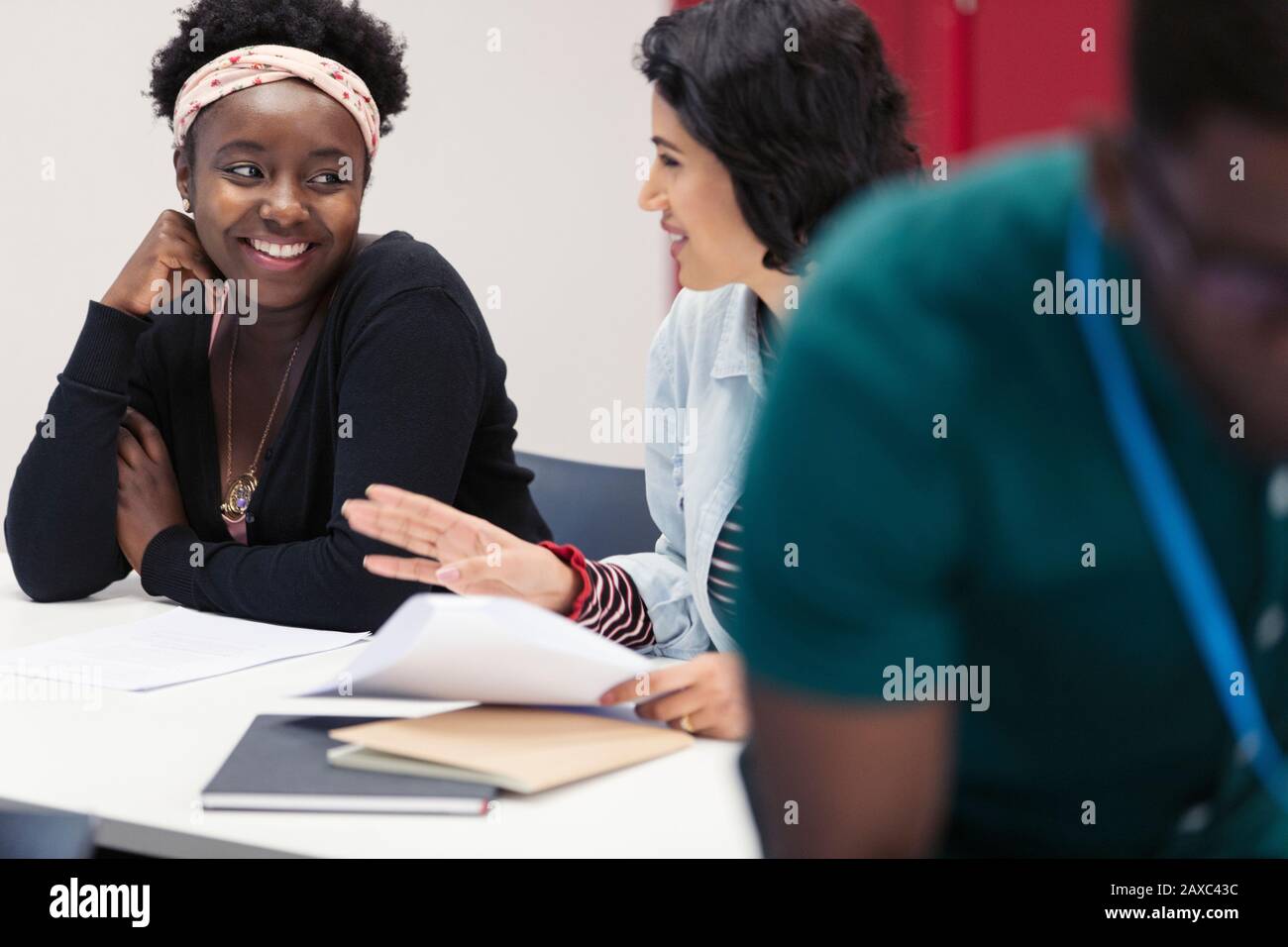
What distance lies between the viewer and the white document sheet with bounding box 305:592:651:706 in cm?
97

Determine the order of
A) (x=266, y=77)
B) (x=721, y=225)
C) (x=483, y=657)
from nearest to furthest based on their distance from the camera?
(x=483, y=657), (x=721, y=225), (x=266, y=77)

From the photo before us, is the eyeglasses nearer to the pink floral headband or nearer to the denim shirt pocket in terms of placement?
the denim shirt pocket

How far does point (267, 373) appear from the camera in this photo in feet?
6.46

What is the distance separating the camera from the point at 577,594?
1.49 m

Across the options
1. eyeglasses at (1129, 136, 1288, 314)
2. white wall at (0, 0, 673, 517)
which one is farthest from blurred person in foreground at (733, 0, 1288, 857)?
white wall at (0, 0, 673, 517)

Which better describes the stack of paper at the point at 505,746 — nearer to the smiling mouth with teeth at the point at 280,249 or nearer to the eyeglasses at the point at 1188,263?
the eyeglasses at the point at 1188,263

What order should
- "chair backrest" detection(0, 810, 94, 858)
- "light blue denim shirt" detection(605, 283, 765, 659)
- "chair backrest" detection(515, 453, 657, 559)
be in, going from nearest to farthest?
"chair backrest" detection(0, 810, 94, 858), "light blue denim shirt" detection(605, 283, 765, 659), "chair backrest" detection(515, 453, 657, 559)

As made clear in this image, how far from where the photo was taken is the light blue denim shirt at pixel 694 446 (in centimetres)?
154

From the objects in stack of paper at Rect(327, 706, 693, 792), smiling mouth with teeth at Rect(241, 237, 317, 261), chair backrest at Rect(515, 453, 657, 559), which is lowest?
stack of paper at Rect(327, 706, 693, 792)

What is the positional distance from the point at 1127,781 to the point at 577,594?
2.82ft

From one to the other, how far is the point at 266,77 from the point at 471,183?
1.64 meters

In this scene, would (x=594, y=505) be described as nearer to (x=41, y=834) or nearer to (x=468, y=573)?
(x=468, y=573)

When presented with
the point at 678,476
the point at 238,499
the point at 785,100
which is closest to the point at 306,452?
the point at 238,499

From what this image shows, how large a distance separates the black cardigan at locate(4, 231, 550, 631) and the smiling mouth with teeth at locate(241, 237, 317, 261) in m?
0.07
